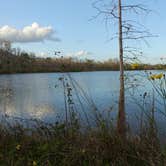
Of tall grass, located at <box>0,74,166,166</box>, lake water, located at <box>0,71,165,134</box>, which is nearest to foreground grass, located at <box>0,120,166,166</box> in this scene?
tall grass, located at <box>0,74,166,166</box>

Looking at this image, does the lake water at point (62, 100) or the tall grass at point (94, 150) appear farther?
the lake water at point (62, 100)

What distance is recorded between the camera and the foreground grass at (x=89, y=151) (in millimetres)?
2766

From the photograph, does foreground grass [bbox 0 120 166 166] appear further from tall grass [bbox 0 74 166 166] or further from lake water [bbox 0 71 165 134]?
→ lake water [bbox 0 71 165 134]

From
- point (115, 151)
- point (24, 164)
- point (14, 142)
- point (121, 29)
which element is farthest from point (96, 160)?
point (121, 29)

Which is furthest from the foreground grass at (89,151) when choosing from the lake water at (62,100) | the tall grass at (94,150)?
the lake water at (62,100)

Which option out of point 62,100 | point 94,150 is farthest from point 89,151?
point 62,100

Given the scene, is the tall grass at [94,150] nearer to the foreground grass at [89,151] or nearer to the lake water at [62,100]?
the foreground grass at [89,151]

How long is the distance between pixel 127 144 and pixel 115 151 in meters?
0.16

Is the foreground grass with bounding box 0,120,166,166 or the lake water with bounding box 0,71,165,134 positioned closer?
the foreground grass with bounding box 0,120,166,166

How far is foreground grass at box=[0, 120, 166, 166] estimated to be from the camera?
2766mm

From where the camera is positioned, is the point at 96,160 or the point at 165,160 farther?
the point at 96,160

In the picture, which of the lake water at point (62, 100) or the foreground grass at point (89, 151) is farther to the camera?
the lake water at point (62, 100)

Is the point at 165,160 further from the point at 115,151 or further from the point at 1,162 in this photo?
the point at 1,162

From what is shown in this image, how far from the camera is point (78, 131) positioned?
12.4 feet
